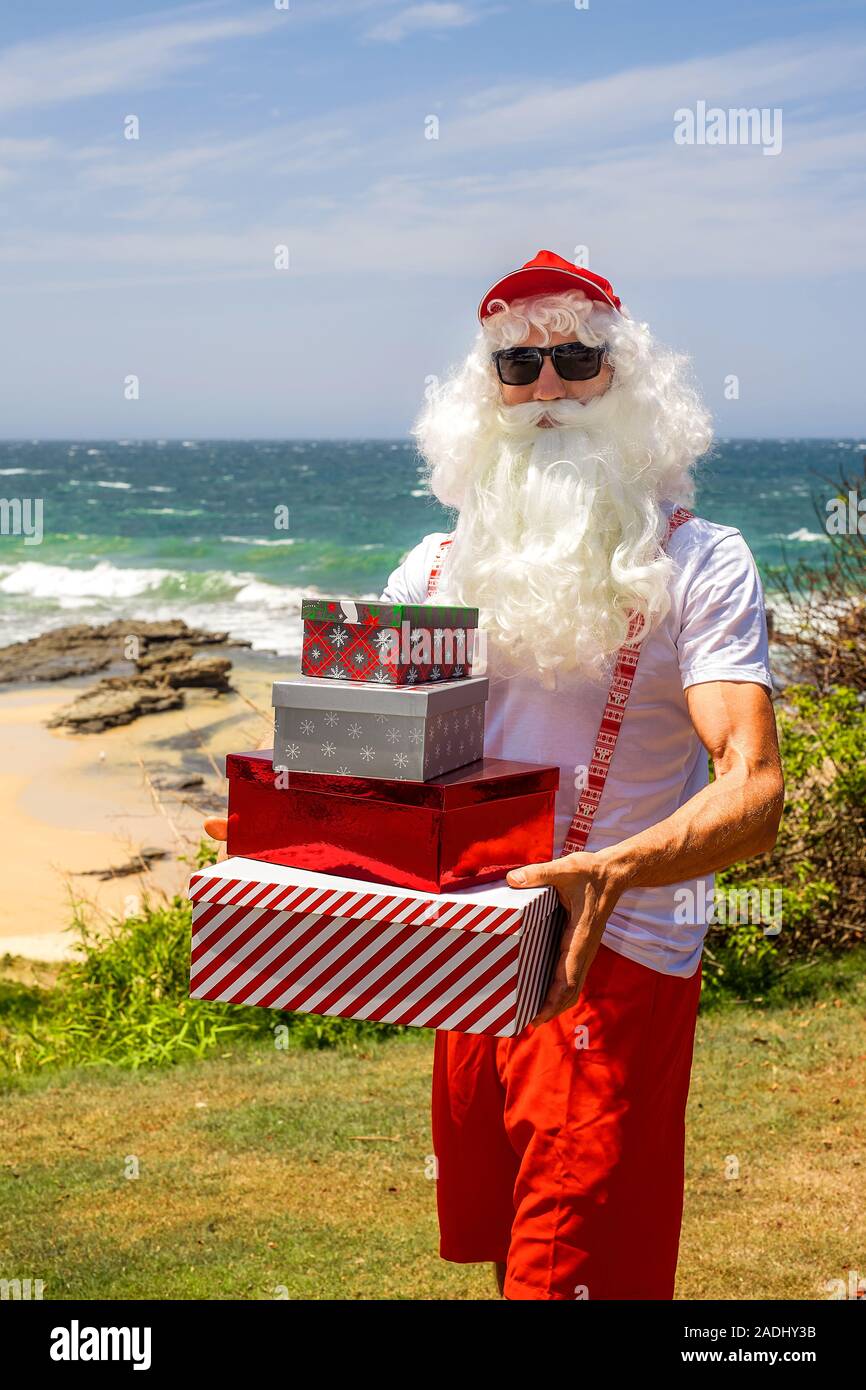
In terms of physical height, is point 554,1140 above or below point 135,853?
above

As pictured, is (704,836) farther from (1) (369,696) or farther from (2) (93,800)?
(2) (93,800)

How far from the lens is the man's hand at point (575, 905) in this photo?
83.7 inches

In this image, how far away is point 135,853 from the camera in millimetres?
11070

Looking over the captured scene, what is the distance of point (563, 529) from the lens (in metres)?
2.57

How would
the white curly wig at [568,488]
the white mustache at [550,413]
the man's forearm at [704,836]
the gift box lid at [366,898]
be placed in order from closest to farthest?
the gift box lid at [366,898] → the man's forearm at [704,836] → the white curly wig at [568,488] → the white mustache at [550,413]

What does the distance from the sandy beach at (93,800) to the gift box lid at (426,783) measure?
3619mm

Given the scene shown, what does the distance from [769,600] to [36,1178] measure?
1266 centimetres

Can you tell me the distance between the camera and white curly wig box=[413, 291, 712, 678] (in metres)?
2.47

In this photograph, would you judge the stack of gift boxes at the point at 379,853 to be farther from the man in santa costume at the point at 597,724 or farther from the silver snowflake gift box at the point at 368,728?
the man in santa costume at the point at 597,724

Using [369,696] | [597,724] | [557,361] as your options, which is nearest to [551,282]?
[557,361]

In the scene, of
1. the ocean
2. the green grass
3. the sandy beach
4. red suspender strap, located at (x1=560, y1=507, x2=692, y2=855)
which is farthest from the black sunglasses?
the sandy beach

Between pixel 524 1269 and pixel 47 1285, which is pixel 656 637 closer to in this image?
pixel 524 1269

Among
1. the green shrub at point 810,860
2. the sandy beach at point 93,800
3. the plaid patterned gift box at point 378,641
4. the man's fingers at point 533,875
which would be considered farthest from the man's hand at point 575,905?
the green shrub at point 810,860
